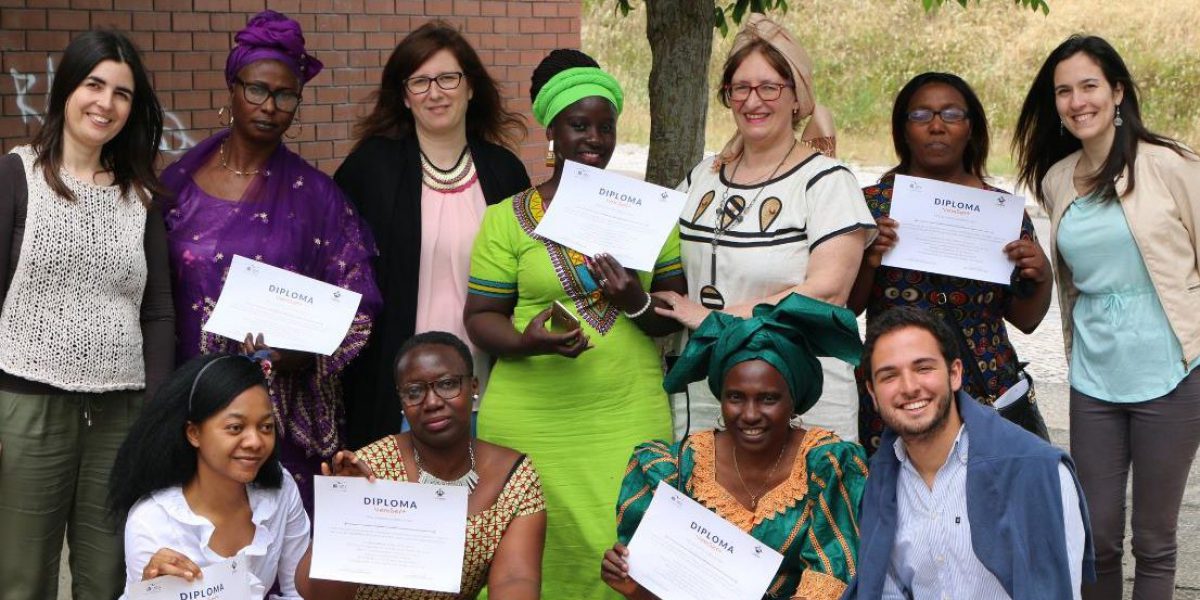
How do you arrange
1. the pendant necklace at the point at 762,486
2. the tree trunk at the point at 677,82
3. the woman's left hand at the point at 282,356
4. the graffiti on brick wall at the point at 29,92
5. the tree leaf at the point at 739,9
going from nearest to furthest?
the pendant necklace at the point at 762,486
the woman's left hand at the point at 282,356
the tree trunk at the point at 677,82
the tree leaf at the point at 739,9
the graffiti on brick wall at the point at 29,92

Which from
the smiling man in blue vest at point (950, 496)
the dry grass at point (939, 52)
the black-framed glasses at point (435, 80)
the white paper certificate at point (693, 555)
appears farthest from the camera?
the dry grass at point (939, 52)

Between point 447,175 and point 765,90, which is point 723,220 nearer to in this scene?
point 765,90

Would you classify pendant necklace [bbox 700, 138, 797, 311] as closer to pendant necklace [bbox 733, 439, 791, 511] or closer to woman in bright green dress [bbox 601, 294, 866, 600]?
woman in bright green dress [bbox 601, 294, 866, 600]

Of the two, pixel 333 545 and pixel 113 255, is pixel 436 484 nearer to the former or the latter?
pixel 333 545

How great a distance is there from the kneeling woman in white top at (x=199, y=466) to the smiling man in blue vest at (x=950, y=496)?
169 cm

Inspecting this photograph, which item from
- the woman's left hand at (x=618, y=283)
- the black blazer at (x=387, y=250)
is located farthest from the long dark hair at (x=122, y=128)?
the woman's left hand at (x=618, y=283)

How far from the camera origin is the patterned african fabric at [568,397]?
4449mm

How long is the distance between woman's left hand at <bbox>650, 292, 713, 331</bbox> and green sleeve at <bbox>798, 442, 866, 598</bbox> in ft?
2.16

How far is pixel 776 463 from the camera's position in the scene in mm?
3939

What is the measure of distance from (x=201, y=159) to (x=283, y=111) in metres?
0.32

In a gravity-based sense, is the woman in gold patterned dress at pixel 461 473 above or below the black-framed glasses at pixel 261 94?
below

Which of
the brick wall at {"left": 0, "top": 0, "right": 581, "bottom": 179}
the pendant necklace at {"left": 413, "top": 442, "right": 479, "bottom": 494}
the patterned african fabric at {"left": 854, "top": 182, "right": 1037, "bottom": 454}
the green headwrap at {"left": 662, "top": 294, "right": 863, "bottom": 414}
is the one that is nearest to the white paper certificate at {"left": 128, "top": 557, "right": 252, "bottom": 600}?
the pendant necklace at {"left": 413, "top": 442, "right": 479, "bottom": 494}

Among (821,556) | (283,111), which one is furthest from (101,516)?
(821,556)

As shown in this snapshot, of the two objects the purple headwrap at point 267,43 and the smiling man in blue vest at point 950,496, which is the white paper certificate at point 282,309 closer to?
the purple headwrap at point 267,43
